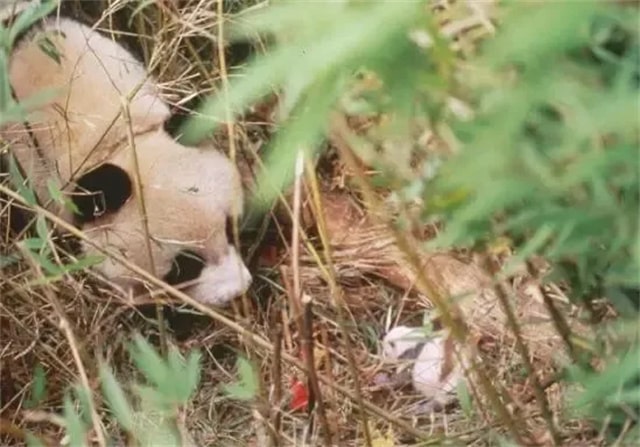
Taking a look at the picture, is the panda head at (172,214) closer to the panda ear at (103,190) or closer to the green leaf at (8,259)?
the panda ear at (103,190)

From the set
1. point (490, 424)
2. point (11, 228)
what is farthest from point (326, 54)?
point (11, 228)

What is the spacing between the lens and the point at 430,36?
84 cm

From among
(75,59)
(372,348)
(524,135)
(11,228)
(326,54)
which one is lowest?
(372,348)

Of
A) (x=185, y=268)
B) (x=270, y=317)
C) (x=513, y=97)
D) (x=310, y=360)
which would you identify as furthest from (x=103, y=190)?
(x=513, y=97)

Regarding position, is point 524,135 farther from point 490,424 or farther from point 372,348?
point 372,348

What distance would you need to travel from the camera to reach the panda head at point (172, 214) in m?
2.02

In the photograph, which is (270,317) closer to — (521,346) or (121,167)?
(121,167)

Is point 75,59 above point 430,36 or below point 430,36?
below

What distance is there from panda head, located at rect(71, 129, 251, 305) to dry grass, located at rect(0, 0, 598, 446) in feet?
0.16

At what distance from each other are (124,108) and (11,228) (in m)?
0.46

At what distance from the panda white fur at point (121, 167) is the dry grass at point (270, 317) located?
5 cm

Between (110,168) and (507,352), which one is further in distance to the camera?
(110,168)

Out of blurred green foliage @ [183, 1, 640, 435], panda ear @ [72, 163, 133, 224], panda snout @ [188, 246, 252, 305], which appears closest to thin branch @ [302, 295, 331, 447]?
→ blurred green foliage @ [183, 1, 640, 435]

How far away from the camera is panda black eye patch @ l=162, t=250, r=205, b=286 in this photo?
2.07 metres
